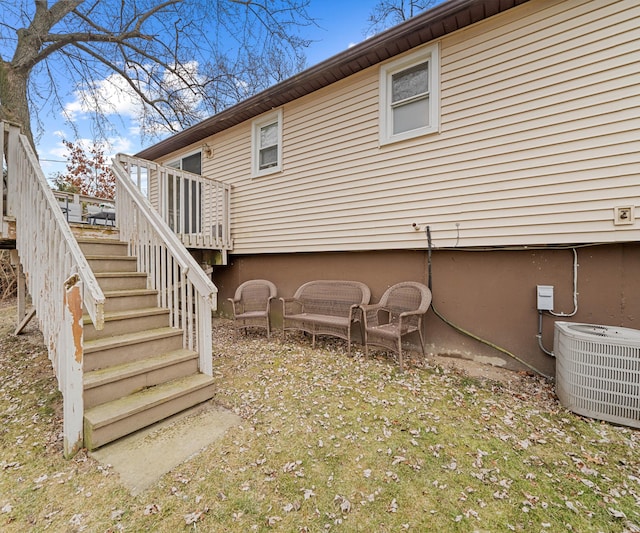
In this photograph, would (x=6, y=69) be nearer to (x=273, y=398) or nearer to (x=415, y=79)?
(x=415, y=79)

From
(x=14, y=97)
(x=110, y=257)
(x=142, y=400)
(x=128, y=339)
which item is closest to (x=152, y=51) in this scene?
(x=14, y=97)

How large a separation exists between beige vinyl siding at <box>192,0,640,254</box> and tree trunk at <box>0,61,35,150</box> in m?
5.87

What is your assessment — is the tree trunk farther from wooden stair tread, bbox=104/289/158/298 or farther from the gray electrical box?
the gray electrical box

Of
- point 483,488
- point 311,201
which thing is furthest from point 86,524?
point 311,201

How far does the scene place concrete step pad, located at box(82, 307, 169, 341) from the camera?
9.89ft

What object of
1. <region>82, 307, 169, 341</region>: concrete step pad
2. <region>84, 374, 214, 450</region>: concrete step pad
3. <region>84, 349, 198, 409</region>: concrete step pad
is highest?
<region>82, 307, 169, 341</region>: concrete step pad

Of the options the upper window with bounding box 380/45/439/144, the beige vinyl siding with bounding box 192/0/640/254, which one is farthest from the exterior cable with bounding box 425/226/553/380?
the upper window with bounding box 380/45/439/144

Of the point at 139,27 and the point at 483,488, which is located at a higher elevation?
the point at 139,27

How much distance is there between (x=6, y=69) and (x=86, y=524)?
887 cm

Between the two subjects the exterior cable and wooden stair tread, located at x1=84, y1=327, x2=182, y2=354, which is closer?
wooden stair tread, located at x1=84, y1=327, x2=182, y2=354

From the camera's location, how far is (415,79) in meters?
4.51

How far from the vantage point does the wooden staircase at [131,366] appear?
8.00 feet

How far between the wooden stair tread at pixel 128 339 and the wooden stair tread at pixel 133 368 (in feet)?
0.64

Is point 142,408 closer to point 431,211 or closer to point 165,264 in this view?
point 165,264
